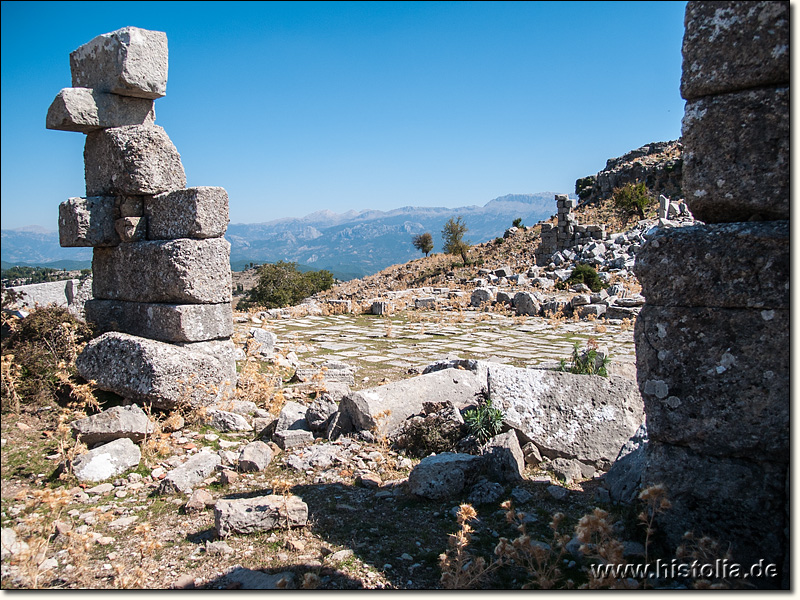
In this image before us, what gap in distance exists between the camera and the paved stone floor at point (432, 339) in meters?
9.40

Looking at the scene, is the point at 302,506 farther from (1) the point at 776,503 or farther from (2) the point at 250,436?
(1) the point at 776,503

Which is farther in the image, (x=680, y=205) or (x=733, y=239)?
(x=680, y=205)

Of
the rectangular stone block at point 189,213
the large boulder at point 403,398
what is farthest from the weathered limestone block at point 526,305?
the rectangular stone block at point 189,213

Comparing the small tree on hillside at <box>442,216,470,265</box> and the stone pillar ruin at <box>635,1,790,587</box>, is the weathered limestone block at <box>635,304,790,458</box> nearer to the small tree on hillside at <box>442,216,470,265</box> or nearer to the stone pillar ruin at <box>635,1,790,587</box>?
the stone pillar ruin at <box>635,1,790,587</box>

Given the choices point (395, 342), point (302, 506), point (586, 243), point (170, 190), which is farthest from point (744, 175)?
point (586, 243)

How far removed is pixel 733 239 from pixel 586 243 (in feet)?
86.2

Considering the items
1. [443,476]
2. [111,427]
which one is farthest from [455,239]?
[443,476]

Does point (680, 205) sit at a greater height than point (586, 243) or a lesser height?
greater

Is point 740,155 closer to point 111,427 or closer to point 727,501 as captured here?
point 727,501

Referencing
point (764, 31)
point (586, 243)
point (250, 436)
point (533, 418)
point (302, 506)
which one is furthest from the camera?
point (586, 243)

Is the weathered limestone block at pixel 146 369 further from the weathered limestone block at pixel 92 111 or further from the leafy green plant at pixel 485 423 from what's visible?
the leafy green plant at pixel 485 423

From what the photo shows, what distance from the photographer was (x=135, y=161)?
6473 mm

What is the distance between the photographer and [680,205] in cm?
3175

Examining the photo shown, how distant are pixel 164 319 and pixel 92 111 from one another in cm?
246
